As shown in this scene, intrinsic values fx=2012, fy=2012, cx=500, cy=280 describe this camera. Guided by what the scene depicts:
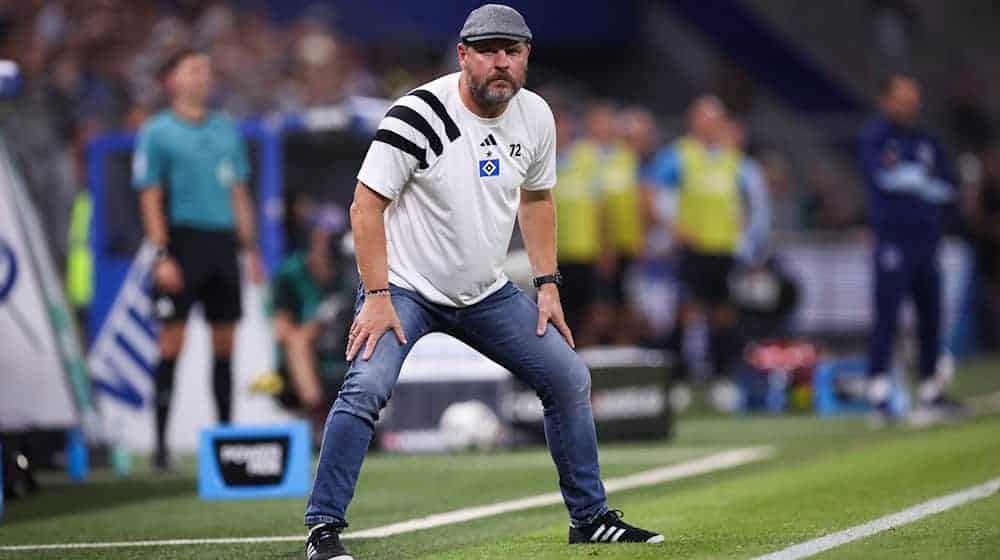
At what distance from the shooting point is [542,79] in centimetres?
2823

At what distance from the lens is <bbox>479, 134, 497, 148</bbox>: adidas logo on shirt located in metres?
7.25

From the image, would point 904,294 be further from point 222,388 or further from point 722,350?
point 222,388

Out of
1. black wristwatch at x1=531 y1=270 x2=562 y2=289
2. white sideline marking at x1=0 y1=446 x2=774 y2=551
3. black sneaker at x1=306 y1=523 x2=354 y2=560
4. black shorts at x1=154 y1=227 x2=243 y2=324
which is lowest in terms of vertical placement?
white sideline marking at x1=0 y1=446 x2=774 y2=551

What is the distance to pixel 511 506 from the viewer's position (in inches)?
381

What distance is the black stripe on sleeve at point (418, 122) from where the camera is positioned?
7.13 m

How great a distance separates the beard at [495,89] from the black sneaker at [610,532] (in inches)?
62.7

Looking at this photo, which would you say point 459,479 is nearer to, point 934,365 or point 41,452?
point 41,452

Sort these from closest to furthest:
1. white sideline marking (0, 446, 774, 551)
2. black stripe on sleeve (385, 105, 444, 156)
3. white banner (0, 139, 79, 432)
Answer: black stripe on sleeve (385, 105, 444, 156) → white sideline marking (0, 446, 774, 551) → white banner (0, 139, 79, 432)

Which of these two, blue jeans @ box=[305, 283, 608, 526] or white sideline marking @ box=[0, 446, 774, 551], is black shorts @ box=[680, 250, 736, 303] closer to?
white sideline marking @ box=[0, 446, 774, 551]

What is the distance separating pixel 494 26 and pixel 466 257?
85 cm

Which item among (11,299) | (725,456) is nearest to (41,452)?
(11,299)

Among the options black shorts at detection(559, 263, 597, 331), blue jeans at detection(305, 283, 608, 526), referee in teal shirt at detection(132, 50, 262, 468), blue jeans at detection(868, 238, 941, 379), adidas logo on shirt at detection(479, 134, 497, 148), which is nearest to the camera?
adidas logo on shirt at detection(479, 134, 497, 148)

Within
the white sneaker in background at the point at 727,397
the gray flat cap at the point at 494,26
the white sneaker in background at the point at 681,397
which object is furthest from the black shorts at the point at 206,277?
the white sneaker in background at the point at 727,397

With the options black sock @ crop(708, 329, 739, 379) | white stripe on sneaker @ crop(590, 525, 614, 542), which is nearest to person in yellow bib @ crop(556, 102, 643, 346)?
black sock @ crop(708, 329, 739, 379)
